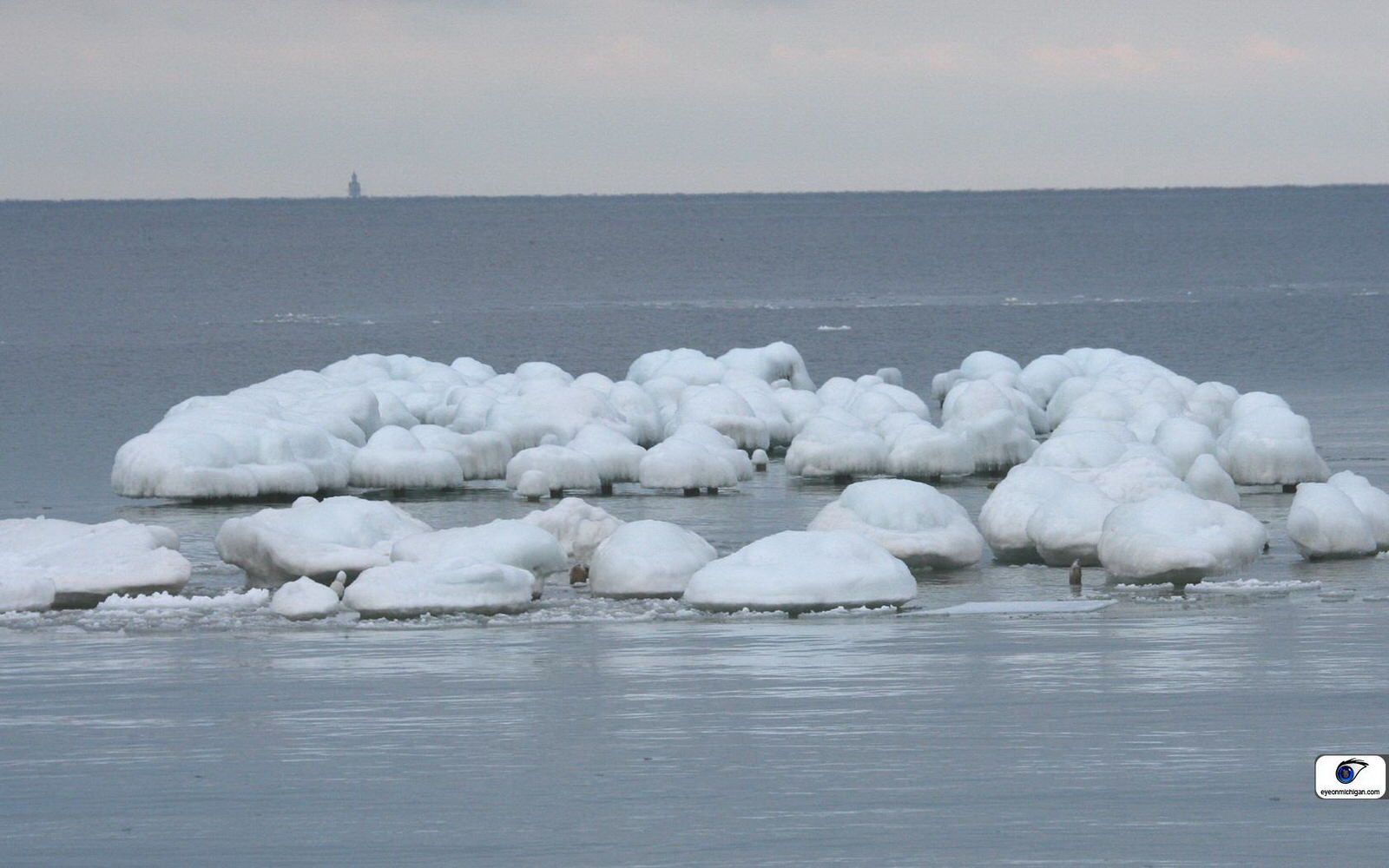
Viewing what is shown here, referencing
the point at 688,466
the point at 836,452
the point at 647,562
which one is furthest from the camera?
the point at 836,452

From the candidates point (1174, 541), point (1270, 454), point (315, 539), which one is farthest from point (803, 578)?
point (1270, 454)

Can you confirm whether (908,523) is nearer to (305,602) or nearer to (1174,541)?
(1174,541)

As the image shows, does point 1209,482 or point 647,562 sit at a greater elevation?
Result: point 1209,482

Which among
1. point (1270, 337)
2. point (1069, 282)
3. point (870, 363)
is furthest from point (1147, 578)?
point (1069, 282)

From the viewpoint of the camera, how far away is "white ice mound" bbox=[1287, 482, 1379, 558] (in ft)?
77.5

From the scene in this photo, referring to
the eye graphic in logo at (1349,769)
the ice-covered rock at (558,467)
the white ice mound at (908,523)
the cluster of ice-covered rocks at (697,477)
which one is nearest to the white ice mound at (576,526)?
the cluster of ice-covered rocks at (697,477)

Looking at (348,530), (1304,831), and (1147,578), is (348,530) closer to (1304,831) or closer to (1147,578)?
(1147,578)

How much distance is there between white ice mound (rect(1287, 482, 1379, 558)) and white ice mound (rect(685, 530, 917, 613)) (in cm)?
534

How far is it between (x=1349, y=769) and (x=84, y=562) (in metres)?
12.8

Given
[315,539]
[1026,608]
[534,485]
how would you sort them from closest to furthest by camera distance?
[1026,608] → [315,539] → [534,485]

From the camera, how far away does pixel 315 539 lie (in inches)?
890

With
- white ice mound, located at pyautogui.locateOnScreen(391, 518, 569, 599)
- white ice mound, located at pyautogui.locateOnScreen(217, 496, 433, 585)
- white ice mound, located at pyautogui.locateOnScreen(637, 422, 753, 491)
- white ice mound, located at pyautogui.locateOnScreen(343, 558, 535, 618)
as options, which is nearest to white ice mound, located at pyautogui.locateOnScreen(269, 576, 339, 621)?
white ice mound, located at pyautogui.locateOnScreen(343, 558, 535, 618)

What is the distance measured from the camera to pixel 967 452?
107 feet

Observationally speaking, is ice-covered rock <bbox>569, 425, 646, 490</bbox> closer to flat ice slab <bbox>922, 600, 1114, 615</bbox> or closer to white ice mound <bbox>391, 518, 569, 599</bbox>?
white ice mound <bbox>391, 518, 569, 599</bbox>
